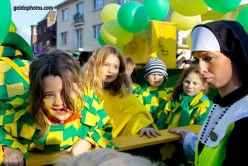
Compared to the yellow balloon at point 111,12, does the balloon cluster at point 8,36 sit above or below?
below

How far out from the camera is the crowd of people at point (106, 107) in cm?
124

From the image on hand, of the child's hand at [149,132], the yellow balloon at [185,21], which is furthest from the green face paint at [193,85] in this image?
the yellow balloon at [185,21]

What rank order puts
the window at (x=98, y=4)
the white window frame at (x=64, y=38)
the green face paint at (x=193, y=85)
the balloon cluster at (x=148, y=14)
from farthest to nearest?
the white window frame at (x=64, y=38) → the window at (x=98, y=4) → the balloon cluster at (x=148, y=14) → the green face paint at (x=193, y=85)

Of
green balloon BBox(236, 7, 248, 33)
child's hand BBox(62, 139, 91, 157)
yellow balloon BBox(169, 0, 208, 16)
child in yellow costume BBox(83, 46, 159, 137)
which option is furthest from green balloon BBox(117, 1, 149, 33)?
child's hand BBox(62, 139, 91, 157)

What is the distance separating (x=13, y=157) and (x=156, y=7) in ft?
17.2

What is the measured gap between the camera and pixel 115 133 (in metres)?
2.82

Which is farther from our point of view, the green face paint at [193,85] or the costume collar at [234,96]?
the green face paint at [193,85]

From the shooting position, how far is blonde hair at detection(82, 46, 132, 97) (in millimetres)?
2715

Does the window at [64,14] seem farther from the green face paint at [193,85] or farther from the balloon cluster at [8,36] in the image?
the balloon cluster at [8,36]

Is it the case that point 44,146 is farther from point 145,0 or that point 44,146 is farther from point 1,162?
point 145,0

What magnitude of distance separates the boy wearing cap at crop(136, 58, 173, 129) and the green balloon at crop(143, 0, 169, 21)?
2.32 m

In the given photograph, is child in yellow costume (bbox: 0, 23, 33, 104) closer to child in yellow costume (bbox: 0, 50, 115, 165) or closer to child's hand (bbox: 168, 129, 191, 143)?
child in yellow costume (bbox: 0, 50, 115, 165)

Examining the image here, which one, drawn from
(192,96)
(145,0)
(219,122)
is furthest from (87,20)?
(219,122)

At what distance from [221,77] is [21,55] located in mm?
1536
